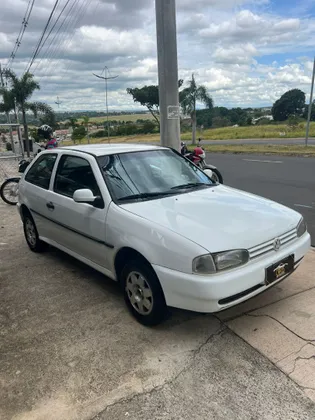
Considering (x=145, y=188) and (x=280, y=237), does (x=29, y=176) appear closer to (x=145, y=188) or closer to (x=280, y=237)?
(x=145, y=188)

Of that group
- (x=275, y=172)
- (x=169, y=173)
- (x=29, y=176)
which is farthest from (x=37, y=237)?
(x=275, y=172)

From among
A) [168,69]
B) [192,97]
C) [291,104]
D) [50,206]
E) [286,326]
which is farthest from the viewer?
[291,104]

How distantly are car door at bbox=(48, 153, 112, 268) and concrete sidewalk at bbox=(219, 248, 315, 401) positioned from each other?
4.66 feet

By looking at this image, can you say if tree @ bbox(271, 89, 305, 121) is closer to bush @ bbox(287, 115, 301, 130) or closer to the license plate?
bush @ bbox(287, 115, 301, 130)

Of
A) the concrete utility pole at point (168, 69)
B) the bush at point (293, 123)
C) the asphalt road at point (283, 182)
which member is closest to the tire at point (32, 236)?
the concrete utility pole at point (168, 69)

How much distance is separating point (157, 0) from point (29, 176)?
3312 mm

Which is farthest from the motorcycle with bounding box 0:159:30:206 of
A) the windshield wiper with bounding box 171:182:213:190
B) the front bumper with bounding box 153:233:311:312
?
the front bumper with bounding box 153:233:311:312

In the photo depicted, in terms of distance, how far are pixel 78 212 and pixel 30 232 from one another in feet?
6.09

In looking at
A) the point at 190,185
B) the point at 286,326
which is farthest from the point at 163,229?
the point at 286,326

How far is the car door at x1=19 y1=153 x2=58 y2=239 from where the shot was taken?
482 centimetres

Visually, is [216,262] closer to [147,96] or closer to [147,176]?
[147,176]

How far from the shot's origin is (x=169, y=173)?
4250 millimetres

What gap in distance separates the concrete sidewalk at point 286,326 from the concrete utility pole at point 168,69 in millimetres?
3292

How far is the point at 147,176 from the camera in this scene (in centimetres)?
402
